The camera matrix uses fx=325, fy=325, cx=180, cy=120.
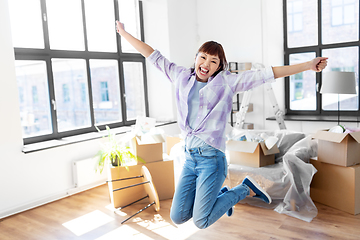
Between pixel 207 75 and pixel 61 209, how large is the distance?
227 cm

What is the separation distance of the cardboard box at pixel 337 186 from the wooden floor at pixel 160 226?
74 millimetres

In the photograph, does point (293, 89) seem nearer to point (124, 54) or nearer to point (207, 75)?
point (124, 54)

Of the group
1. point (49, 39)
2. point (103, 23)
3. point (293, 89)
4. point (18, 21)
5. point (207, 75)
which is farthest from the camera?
point (293, 89)

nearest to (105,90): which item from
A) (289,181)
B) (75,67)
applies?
(75,67)

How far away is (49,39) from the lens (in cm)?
397

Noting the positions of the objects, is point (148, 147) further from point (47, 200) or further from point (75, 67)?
point (75, 67)

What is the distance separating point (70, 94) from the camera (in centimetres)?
425

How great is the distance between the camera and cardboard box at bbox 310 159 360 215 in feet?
9.29

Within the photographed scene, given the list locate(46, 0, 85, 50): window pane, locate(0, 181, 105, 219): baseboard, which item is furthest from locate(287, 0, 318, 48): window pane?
locate(0, 181, 105, 219): baseboard

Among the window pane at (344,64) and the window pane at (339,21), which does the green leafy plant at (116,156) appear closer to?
the window pane at (344,64)

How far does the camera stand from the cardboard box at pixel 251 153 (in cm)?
315

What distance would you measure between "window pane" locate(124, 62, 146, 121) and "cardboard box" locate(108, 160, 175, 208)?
185 centimetres

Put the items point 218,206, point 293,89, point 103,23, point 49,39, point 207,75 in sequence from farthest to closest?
point 293,89 < point 103,23 < point 49,39 < point 218,206 < point 207,75

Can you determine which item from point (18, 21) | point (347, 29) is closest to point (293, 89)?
point (347, 29)
